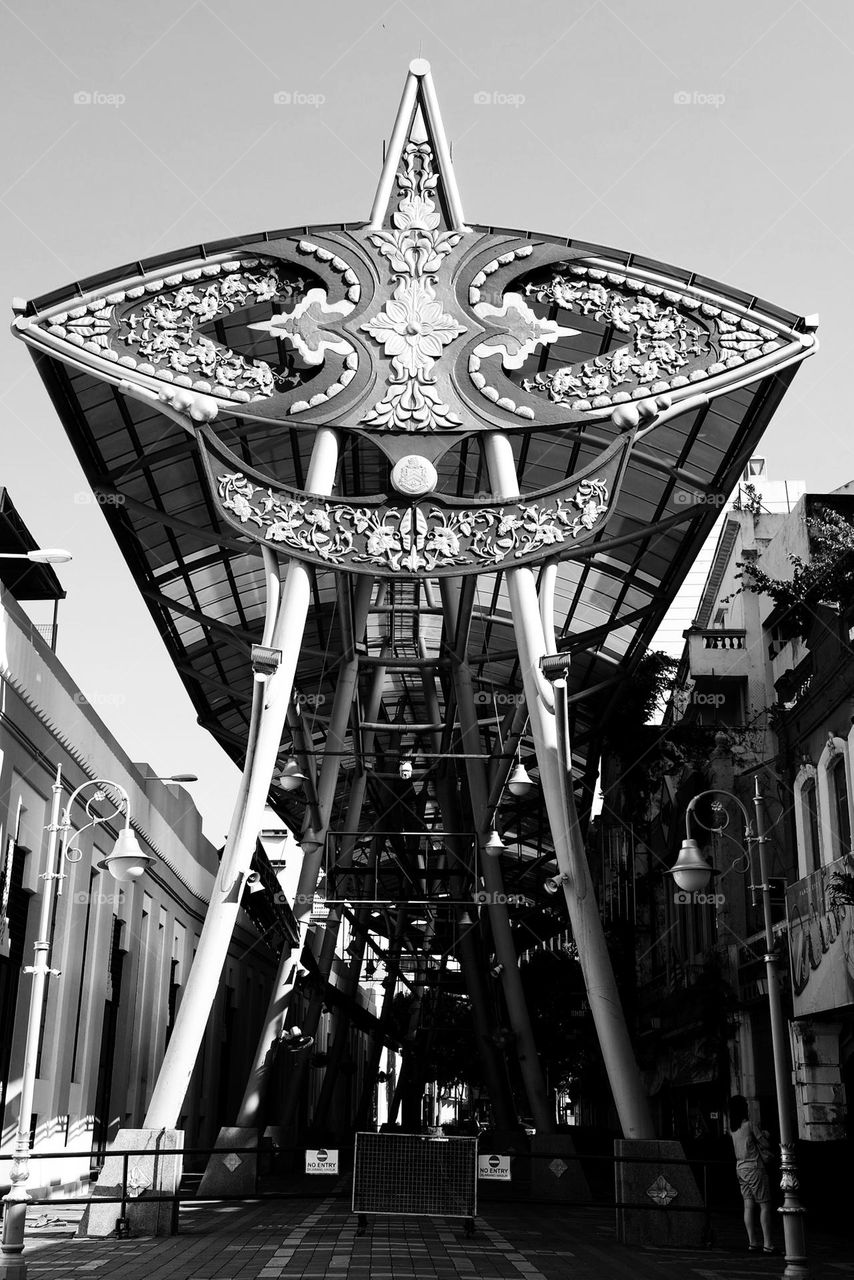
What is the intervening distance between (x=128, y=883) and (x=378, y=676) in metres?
8.37

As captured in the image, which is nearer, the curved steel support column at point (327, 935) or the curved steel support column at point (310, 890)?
the curved steel support column at point (310, 890)

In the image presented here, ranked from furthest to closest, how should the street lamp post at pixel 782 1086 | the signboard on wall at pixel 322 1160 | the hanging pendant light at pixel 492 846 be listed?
the hanging pendant light at pixel 492 846, the signboard on wall at pixel 322 1160, the street lamp post at pixel 782 1086

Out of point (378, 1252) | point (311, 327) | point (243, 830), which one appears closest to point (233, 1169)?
point (243, 830)

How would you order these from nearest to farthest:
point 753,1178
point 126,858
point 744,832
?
point 126,858 → point 753,1178 → point 744,832

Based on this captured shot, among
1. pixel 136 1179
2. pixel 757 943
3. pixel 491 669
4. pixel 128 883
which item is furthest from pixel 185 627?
pixel 136 1179

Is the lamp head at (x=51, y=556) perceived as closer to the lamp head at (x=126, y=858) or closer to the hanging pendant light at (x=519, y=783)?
the lamp head at (x=126, y=858)

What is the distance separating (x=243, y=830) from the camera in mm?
17531

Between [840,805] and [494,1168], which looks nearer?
[494,1168]

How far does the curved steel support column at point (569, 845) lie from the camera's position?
16.9m

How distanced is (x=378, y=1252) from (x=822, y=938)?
9767mm

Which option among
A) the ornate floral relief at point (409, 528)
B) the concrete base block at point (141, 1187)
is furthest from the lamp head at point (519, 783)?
the concrete base block at point (141, 1187)

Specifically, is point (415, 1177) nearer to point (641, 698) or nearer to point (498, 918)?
point (498, 918)

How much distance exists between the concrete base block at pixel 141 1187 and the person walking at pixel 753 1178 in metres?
7.03

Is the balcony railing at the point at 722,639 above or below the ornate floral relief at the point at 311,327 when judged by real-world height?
below
